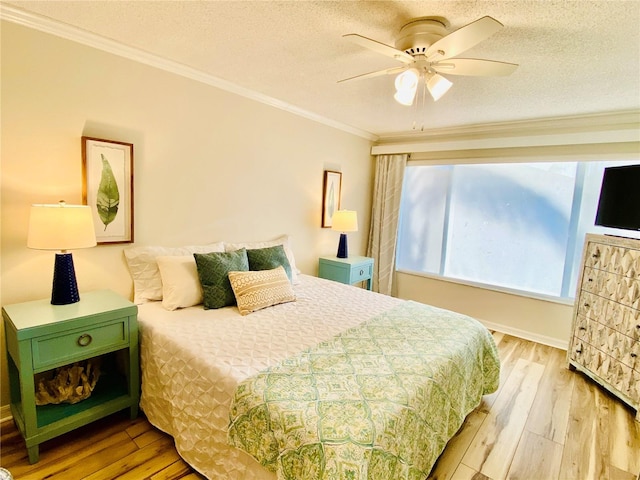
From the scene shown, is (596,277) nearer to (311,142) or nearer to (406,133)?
(406,133)

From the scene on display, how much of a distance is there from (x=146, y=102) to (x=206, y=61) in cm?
51

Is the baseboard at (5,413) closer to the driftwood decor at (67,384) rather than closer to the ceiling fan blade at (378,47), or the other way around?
the driftwood decor at (67,384)

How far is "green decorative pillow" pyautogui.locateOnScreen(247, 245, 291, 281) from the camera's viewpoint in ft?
8.55

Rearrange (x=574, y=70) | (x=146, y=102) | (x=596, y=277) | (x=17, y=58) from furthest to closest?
(x=596, y=277) → (x=146, y=102) → (x=574, y=70) → (x=17, y=58)

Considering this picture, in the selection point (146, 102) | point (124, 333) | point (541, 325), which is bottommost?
point (541, 325)

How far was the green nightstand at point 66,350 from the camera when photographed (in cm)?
159

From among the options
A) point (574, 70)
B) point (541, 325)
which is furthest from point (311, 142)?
point (541, 325)

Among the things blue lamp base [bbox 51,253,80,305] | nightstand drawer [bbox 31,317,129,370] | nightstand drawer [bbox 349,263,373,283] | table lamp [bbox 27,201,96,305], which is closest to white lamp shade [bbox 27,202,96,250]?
table lamp [bbox 27,201,96,305]

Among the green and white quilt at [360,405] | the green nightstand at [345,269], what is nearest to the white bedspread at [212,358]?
the green and white quilt at [360,405]

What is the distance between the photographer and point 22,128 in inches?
71.2

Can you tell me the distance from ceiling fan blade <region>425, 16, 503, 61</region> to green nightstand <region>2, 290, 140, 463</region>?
7.08ft

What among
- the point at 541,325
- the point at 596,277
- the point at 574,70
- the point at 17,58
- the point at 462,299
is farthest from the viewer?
the point at 462,299

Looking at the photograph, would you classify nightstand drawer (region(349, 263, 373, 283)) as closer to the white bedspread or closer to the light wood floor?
the white bedspread

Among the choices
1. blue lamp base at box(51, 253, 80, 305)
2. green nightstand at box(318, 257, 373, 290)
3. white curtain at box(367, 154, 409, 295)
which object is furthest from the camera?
white curtain at box(367, 154, 409, 295)
